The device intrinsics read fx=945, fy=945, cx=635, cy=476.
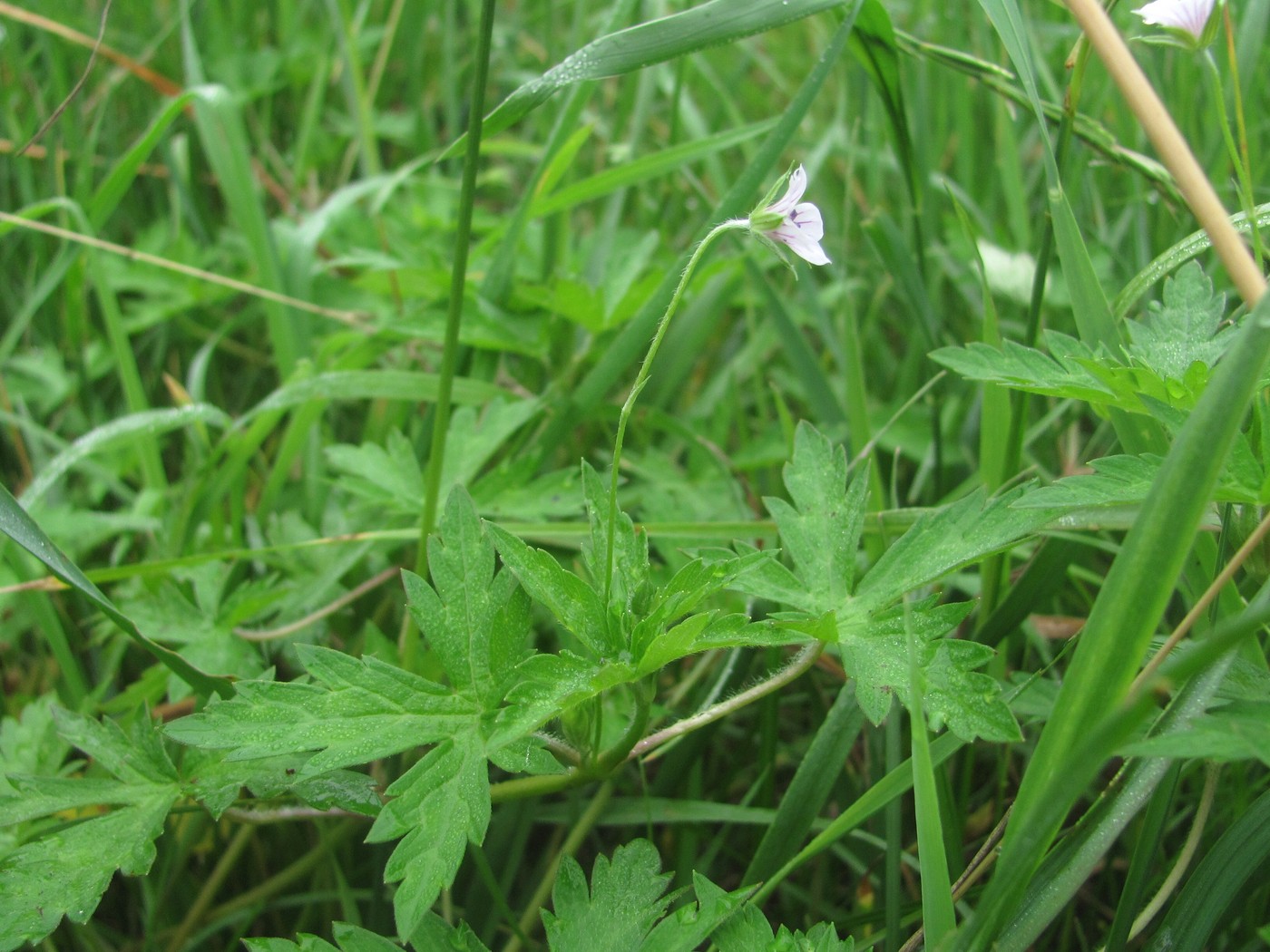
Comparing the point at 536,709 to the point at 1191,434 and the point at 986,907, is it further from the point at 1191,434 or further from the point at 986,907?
the point at 1191,434

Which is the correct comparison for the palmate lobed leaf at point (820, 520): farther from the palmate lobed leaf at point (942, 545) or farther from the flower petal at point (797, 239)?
the flower petal at point (797, 239)

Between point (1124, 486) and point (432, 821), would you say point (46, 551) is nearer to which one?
point (432, 821)

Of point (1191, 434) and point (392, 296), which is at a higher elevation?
point (1191, 434)

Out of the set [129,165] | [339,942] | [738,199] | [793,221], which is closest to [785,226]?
[793,221]

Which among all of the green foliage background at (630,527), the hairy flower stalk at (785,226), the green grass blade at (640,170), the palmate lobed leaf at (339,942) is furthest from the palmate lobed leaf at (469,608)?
the green grass blade at (640,170)

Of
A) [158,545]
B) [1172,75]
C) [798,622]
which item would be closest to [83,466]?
[158,545]

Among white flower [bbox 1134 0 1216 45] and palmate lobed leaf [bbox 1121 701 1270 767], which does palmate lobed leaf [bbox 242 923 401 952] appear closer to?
palmate lobed leaf [bbox 1121 701 1270 767]

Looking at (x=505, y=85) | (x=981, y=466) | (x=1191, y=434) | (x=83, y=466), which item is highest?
(x=505, y=85)

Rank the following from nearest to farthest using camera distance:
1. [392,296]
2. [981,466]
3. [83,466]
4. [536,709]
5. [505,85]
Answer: [536,709]
[981,466]
[83,466]
[392,296]
[505,85]
